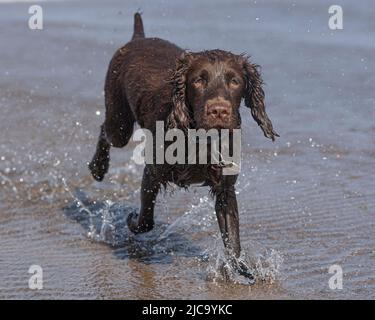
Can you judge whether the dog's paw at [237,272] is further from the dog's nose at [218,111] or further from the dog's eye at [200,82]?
the dog's eye at [200,82]

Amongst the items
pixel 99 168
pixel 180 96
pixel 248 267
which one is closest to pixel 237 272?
pixel 248 267

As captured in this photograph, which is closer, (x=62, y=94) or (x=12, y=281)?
(x=12, y=281)

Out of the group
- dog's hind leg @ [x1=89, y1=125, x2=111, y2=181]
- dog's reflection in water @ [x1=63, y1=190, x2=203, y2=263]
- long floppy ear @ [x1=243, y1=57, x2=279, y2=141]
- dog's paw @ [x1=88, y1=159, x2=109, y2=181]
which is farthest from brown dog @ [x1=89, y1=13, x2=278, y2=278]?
dog's paw @ [x1=88, y1=159, x2=109, y2=181]

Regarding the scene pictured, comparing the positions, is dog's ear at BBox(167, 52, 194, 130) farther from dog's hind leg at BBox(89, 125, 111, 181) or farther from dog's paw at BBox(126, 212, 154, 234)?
dog's hind leg at BBox(89, 125, 111, 181)

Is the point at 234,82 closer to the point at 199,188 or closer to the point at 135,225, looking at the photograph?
the point at 135,225

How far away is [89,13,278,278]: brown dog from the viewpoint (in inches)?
218

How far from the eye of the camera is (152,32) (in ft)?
41.6

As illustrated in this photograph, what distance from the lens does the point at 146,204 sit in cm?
648

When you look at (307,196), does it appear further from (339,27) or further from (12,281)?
(339,27)

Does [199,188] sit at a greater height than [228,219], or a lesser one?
greater

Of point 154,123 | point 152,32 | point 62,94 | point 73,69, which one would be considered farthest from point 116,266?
point 152,32

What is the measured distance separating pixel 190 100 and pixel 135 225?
128 centimetres

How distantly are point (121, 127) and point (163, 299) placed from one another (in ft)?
6.50

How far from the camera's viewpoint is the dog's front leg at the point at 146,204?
6.32 meters
